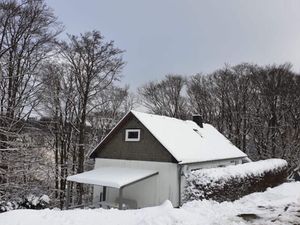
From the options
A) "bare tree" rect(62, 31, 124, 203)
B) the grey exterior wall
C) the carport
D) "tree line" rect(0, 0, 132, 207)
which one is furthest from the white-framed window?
"bare tree" rect(62, 31, 124, 203)

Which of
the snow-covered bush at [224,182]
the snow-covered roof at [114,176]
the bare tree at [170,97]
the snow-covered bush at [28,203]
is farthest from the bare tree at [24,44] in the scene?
the bare tree at [170,97]

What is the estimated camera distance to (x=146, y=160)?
1748 cm

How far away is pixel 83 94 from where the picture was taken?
990 inches

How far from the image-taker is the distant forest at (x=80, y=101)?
14.2 meters

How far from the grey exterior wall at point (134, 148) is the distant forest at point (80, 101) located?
3.26 metres

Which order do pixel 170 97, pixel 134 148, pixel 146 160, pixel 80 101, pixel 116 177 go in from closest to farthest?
pixel 116 177 → pixel 146 160 → pixel 134 148 → pixel 80 101 → pixel 170 97

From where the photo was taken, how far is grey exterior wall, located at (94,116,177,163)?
1703cm

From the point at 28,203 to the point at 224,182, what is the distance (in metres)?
11.4

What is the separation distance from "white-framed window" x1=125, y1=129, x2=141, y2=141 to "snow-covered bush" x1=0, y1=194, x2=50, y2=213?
250 inches

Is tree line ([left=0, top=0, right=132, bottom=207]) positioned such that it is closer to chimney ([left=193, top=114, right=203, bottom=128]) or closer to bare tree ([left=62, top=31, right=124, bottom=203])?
bare tree ([left=62, top=31, right=124, bottom=203])

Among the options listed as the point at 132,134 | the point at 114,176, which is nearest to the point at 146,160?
the point at 132,134

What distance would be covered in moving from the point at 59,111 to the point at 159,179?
11837 mm

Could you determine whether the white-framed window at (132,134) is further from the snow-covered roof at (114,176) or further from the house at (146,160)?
the snow-covered roof at (114,176)

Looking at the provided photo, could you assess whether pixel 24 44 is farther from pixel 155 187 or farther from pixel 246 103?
pixel 246 103
